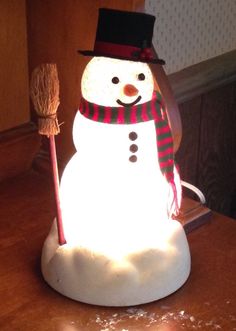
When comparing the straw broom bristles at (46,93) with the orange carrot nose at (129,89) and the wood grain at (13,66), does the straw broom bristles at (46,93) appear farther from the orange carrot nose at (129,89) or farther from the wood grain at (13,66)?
the wood grain at (13,66)

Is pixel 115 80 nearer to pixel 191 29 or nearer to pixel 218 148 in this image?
pixel 191 29

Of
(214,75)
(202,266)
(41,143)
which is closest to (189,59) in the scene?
(214,75)

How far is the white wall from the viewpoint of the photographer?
3.51 ft

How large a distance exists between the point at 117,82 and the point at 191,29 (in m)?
0.45

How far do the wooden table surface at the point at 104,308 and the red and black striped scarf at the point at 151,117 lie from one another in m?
0.12

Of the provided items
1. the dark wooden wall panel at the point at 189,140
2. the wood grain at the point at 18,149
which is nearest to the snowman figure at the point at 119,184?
the wood grain at the point at 18,149

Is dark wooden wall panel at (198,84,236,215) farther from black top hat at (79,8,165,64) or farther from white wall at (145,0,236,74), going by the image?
black top hat at (79,8,165,64)

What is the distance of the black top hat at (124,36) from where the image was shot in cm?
72

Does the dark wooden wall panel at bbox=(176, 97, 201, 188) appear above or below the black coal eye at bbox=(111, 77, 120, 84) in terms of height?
below

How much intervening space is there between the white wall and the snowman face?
316 millimetres

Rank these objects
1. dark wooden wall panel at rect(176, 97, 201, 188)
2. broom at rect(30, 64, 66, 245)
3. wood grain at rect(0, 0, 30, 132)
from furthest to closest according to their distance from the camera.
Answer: dark wooden wall panel at rect(176, 97, 201, 188), wood grain at rect(0, 0, 30, 132), broom at rect(30, 64, 66, 245)

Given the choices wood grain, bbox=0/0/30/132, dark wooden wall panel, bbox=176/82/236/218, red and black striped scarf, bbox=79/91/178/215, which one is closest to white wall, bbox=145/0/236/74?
dark wooden wall panel, bbox=176/82/236/218

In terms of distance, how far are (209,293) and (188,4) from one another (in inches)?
21.0

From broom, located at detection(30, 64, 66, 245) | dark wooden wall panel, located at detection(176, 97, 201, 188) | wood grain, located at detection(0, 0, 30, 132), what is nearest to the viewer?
broom, located at detection(30, 64, 66, 245)
